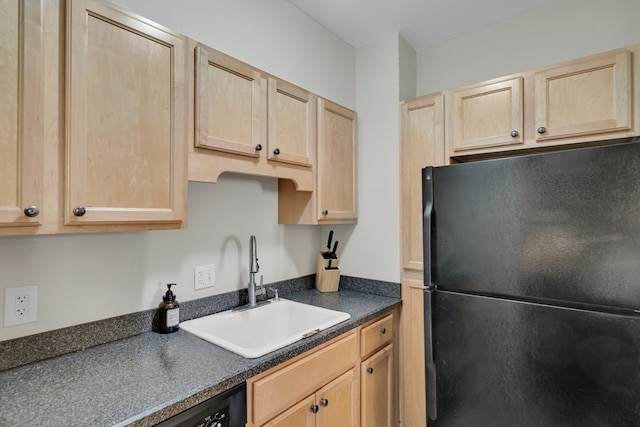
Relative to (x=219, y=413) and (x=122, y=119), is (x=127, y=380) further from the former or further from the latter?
(x=122, y=119)

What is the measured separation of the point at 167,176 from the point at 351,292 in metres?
1.43

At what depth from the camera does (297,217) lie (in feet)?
6.19

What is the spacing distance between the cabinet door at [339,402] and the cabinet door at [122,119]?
3.19 ft

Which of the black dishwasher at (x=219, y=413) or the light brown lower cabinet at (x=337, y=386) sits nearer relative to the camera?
the black dishwasher at (x=219, y=413)

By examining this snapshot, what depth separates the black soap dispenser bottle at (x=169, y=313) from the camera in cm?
133

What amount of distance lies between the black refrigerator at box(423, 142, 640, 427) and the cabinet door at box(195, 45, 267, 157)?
2.75 feet

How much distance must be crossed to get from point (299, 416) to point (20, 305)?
3.44 feet

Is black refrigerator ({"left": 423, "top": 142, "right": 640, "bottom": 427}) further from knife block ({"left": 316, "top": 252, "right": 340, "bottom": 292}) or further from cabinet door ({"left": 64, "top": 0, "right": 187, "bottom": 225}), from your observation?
cabinet door ({"left": 64, "top": 0, "right": 187, "bottom": 225})

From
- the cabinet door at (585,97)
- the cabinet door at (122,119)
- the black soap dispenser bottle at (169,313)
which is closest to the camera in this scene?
the cabinet door at (122,119)

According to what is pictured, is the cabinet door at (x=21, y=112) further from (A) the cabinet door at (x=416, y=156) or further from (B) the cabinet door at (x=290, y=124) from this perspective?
(A) the cabinet door at (x=416, y=156)

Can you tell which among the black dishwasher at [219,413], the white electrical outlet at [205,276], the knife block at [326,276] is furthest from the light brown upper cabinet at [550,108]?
the black dishwasher at [219,413]

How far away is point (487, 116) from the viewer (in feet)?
5.80

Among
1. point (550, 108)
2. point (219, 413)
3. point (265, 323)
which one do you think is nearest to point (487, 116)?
point (550, 108)

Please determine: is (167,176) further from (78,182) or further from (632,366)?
(632,366)
